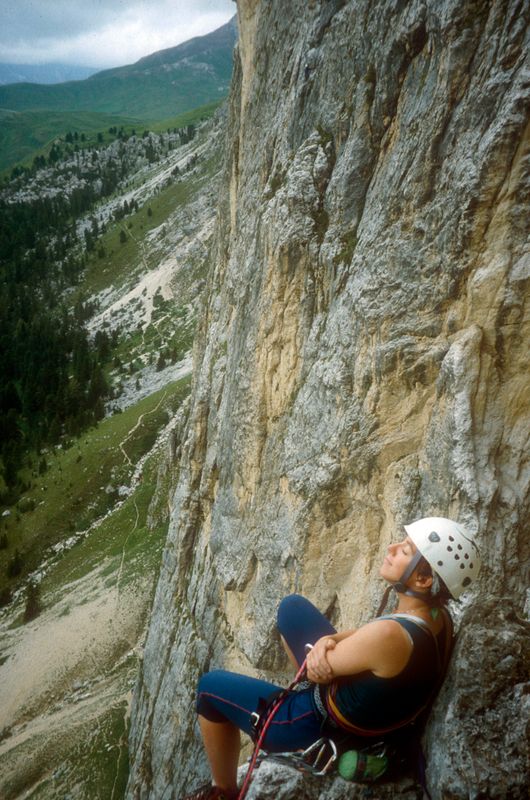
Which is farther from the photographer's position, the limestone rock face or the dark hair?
the limestone rock face

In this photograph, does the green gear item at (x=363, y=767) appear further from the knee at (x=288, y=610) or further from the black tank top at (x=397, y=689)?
the knee at (x=288, y=610)

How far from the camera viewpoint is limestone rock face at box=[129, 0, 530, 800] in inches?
329

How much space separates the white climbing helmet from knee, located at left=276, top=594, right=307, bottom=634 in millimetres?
1961

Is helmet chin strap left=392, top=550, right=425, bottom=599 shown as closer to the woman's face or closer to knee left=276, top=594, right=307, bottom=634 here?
the woman's face

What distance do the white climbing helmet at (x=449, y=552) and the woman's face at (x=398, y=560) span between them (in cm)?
14

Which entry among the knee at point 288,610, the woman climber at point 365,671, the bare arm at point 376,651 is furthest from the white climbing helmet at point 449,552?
the knee at point 288,610

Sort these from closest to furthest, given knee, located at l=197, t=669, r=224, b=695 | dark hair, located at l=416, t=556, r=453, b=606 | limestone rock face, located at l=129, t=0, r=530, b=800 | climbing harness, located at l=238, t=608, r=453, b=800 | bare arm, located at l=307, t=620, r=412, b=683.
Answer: bare arm, located at l=307, t=620, r=412, b=683 → climbing harness, located at l=238, t=608, r=453, b=800 → dark hair, located at l=416, t=556, r=453, b=606 → knee, located at l=197, t=669, r=224, b=695 → limestone rock face, located at l=129, t=0, r=530, b=800

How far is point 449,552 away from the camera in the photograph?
539 centimetres

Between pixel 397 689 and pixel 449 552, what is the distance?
4.79ft

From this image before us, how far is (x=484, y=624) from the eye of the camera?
5.06 meters

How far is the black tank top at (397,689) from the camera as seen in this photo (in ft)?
15.5

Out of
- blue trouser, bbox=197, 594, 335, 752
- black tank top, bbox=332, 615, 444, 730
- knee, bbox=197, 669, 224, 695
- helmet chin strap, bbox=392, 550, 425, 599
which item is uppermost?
helmet chin strap, bbox=392, 550, 425, 599

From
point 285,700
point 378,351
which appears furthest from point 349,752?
point 378,351

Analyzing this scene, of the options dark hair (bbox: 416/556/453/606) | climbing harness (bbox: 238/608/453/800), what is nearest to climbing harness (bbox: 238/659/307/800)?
climbing harness (bbox: 238/608/453/800)
